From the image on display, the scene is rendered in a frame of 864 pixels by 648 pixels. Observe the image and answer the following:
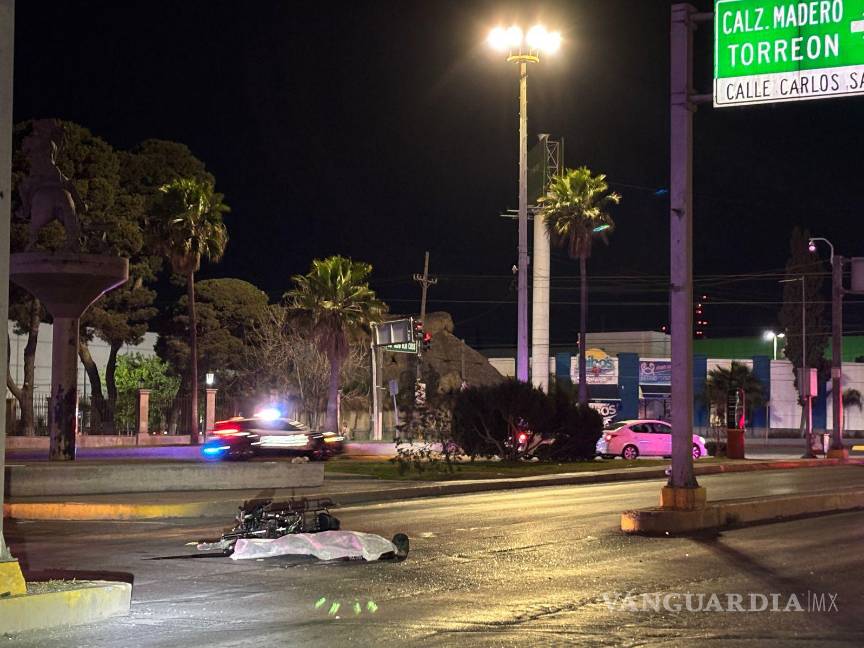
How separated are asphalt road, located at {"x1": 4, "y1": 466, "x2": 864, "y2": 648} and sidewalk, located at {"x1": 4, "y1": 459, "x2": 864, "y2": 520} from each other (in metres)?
0.94

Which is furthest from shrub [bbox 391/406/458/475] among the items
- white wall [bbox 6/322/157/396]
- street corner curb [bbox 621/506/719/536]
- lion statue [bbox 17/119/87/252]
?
white wall [bbox 6/322/157/396]

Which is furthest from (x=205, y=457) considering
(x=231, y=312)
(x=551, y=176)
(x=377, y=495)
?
(x=231, y=312)

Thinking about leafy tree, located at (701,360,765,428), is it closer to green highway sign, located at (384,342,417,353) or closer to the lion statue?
green highway sign, located at (384,342,417,353)

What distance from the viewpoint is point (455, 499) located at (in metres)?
21.8

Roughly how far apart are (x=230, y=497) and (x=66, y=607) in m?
11.1

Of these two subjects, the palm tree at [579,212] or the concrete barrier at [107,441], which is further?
the palm tree at [579,212]

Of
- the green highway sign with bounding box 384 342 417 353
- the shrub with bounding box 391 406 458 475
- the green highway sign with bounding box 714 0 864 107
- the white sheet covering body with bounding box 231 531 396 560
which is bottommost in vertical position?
the white sheet covering body with bounding box 231 531 396 560

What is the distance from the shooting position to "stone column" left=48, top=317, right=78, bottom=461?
86.2 feet

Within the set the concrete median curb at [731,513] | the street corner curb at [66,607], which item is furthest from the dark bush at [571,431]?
the street corner curb at [66,607]

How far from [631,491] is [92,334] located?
3778cm

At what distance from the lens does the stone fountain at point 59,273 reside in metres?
26.1

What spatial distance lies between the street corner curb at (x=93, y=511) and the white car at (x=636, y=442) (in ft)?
76.5

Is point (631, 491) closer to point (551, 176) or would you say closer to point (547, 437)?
point (547, 437)

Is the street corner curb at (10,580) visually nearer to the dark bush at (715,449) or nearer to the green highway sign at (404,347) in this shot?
the dark bush at (715,449)
